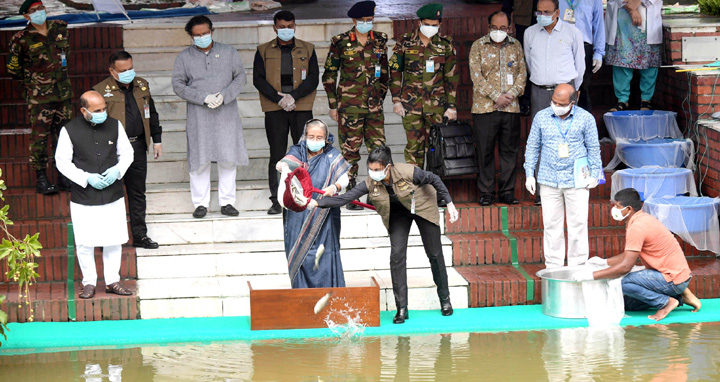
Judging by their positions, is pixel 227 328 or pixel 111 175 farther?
pixel 111 175

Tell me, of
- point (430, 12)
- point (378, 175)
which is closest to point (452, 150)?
point (430, 12)

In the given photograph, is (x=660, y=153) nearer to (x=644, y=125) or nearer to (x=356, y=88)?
(x=644, y=125)

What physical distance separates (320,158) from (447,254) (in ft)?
6.00

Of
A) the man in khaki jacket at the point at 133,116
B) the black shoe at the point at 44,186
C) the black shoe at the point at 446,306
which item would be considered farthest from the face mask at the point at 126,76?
the black shoe at the point at 446,306

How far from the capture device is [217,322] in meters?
8.24

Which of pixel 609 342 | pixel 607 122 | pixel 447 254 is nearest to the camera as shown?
pixel 609 342

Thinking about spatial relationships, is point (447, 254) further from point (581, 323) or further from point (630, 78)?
point (630, 78)

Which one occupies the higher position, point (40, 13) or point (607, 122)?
point (40, 13)

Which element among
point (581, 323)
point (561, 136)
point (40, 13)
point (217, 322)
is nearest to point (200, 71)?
point (40, 13)

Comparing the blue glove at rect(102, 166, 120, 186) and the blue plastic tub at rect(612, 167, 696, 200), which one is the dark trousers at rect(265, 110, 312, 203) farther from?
the blue plastic tub at rect(612, 167, 696, 200)

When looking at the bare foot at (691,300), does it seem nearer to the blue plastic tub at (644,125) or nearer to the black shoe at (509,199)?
the black shoe at (509,199)

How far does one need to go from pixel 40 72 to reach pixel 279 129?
7.49 ft

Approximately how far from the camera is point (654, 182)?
941cm

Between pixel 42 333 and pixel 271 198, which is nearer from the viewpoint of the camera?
pixel 42 333
